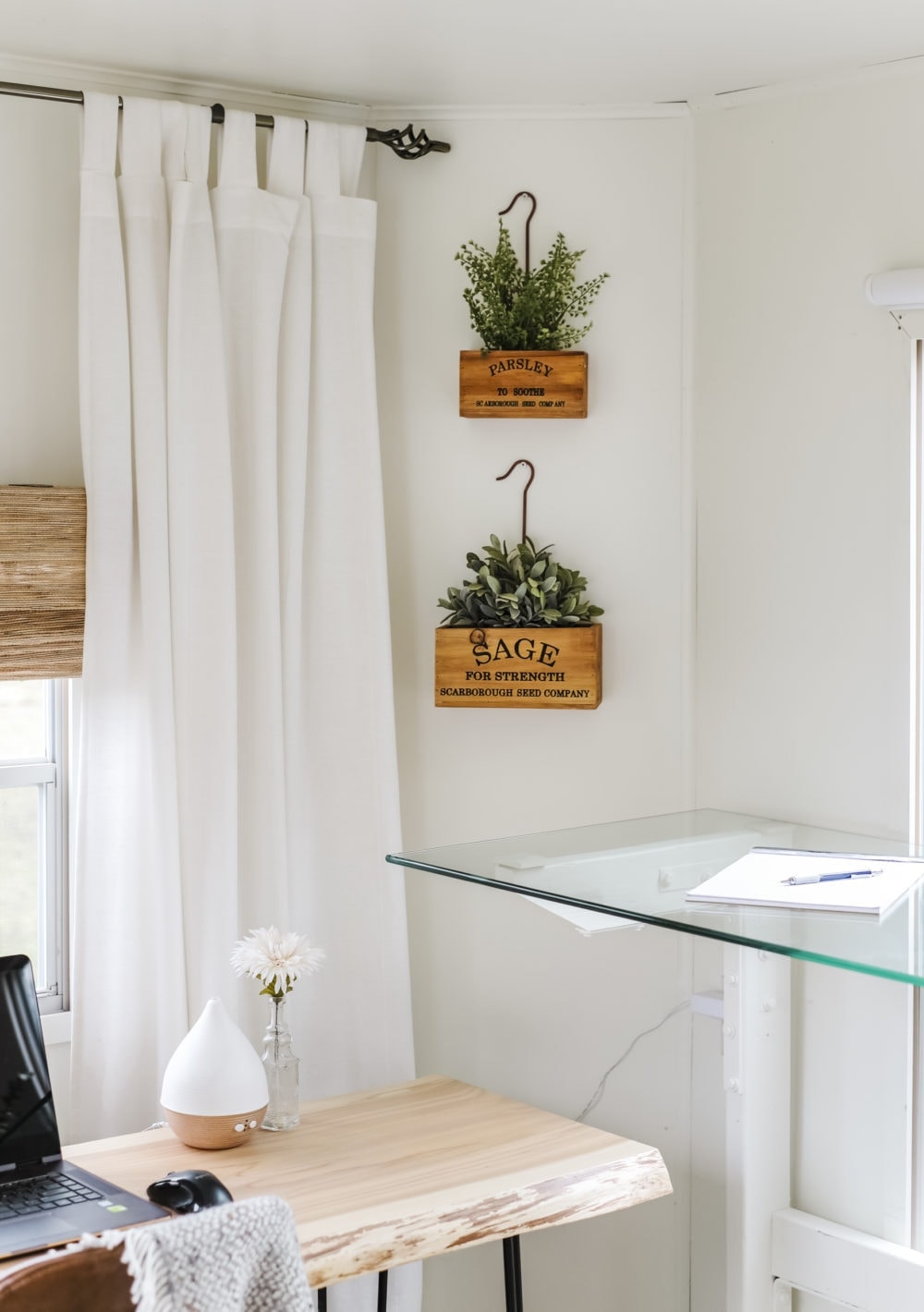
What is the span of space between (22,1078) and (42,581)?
72 centimetres

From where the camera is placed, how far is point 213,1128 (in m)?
1.79

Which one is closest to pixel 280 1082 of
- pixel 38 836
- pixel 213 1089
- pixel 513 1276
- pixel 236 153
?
pixel 213 1089

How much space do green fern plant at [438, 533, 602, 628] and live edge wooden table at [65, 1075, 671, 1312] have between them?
0.77 meters

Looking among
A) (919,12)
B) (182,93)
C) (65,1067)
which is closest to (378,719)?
(65,1067)

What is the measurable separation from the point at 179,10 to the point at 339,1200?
1.65 meters

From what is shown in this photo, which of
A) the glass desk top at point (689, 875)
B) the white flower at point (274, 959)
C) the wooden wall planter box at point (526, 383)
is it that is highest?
the wooden wall planter box at point (526, 383)

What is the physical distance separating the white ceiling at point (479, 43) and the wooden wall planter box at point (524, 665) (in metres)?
0.90

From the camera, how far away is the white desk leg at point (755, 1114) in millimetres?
1933

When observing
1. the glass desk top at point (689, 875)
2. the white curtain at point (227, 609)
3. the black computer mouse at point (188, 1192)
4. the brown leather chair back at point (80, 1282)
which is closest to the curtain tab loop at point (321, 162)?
the white curtain at point (227, 609)

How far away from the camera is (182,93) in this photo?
2152 millimetres

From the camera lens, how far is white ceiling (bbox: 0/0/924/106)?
1.85m

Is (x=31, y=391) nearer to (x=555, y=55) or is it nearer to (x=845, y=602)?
(x=555, y=55)

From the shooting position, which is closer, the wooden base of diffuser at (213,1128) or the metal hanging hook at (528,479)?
the wooden base of diffuser at (213,1128)

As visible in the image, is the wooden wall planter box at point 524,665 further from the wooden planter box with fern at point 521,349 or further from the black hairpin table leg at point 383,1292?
the black hairpin table leg at point 383,1292
